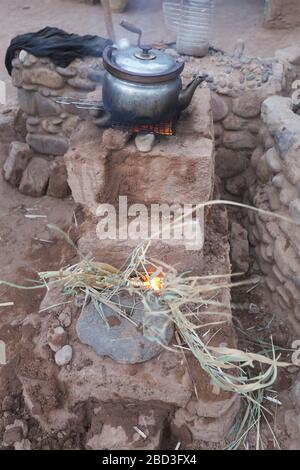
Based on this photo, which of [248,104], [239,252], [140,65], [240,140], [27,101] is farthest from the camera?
[27,101]

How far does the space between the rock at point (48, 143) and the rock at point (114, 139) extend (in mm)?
2132

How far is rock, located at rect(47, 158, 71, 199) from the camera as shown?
4234 mm

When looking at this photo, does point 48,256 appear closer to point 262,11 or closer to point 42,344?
point 42,344

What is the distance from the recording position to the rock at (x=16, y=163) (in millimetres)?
4367

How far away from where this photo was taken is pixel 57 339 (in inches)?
94.5

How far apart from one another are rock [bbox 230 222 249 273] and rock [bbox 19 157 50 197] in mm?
2011

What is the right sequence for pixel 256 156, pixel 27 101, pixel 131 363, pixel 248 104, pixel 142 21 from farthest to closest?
pixel 142 21 < pixel 27 101 < pixel 248 104 < pixel 256 156 < pixel 131 363

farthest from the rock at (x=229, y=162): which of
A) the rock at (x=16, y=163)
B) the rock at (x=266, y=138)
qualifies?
the rock at (x=16, y=163)

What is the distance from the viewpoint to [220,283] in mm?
2643

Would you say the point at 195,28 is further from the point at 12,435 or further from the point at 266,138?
the point at 12,435

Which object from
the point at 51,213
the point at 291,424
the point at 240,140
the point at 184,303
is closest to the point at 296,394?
the point at 291,424

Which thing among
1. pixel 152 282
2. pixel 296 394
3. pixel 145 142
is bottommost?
pixel 296 394

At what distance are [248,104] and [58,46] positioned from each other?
1.93 m

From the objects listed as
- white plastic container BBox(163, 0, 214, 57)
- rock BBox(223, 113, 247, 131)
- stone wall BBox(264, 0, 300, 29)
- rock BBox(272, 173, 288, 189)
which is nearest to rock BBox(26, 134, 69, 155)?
white plastic container BBox(163, 0, 214, 57)
